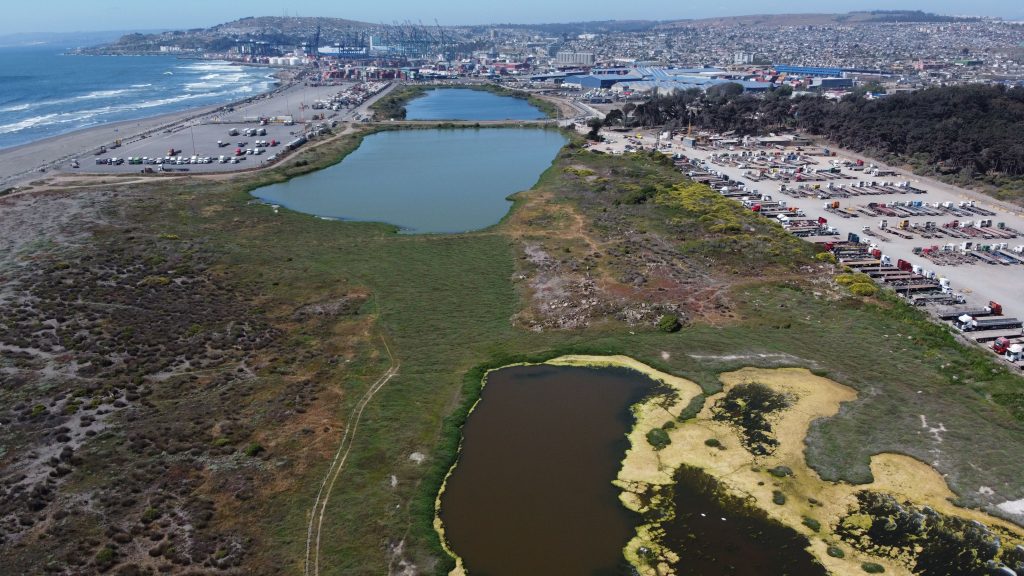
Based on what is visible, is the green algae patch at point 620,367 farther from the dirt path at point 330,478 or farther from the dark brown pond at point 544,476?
the dirt path at point 330,478

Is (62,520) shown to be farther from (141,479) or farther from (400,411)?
(400,411)

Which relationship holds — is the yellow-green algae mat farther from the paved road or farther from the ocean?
the ocean

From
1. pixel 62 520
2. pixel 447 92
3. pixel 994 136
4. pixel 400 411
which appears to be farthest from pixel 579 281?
pixel 447 92

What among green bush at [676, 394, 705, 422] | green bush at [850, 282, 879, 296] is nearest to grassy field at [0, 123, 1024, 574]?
green bush at [850, 282, 879, 296]

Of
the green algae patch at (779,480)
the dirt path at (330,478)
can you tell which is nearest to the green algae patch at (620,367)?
the green algae patch at (779,480)

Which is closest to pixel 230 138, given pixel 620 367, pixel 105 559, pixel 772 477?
pixel 620 367
